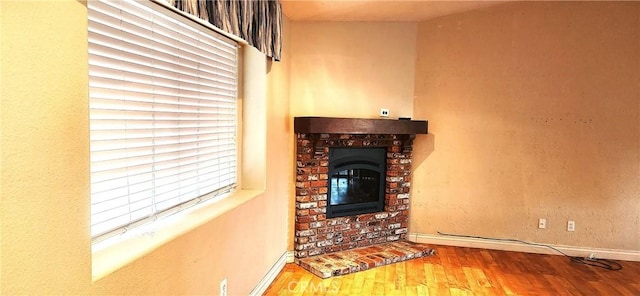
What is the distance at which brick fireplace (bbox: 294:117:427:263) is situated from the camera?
3807 millimetres

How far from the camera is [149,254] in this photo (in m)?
1.70

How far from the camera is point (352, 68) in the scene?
162 inches

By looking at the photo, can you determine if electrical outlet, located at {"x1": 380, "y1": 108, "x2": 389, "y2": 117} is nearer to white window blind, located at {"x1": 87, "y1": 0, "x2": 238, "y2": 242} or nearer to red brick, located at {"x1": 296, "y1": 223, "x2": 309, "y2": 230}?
red brick, located at {"x1": 296, "y1": 223, "x2": 309, "y2": 230}

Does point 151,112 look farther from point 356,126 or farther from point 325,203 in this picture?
point 325,203

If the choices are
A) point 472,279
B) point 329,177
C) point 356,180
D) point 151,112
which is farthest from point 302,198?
point 151,112

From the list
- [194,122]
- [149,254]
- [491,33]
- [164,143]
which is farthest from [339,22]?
[149,254]

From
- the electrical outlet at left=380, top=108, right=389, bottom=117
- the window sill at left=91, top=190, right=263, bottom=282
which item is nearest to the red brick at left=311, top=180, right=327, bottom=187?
the electrical outlet at left=380, top=108, right=389, bottom=117

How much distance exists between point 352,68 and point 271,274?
210cm

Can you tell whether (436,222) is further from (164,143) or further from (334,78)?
(164,143)

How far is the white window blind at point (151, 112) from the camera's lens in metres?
1.63

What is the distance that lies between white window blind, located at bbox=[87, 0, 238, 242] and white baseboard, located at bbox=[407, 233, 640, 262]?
2520 millimetres

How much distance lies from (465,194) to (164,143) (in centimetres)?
326

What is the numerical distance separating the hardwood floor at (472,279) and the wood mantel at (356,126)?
1.24 m

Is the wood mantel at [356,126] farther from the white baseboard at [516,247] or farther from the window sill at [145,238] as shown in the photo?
the window sill at [145,238]
